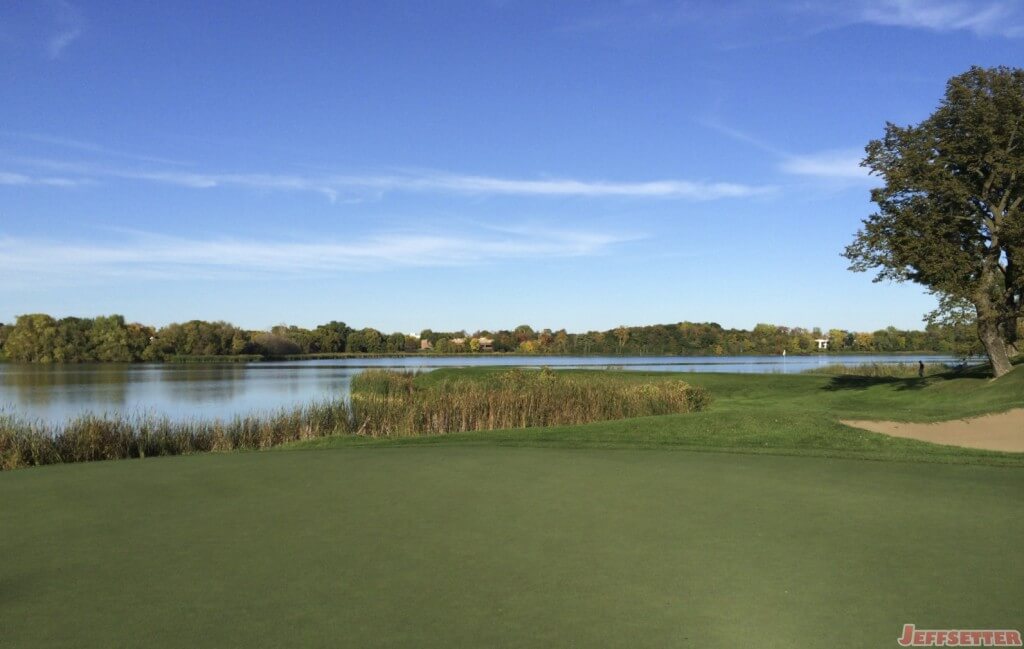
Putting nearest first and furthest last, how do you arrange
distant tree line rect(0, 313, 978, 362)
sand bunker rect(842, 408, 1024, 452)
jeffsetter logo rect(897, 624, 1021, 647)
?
jeffsetter logo rect(897, 624, 1021, 647) < sand bunker rect(842, 408, 1024, 452) < distant tree line rect(0, 313, 978, 362)

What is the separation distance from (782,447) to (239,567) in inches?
334

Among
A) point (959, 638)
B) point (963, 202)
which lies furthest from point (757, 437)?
point (963, 202)

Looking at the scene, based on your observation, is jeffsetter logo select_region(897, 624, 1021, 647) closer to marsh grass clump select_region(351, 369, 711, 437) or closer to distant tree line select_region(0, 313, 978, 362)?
marsh grass clump select_region(351, 369, 711, 437)

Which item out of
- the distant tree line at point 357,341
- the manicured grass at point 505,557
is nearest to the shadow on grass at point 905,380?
the manicured grass at point 505,557

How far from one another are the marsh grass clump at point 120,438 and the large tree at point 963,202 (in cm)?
1812

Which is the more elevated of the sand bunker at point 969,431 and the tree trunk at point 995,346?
the tree trunk at point 995,346

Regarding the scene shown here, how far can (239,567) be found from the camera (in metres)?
4.93

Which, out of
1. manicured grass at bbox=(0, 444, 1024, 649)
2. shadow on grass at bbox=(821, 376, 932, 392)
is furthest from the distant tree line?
manicured grass at bbox=(0, 444, 1024, 649)

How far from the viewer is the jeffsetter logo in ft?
12.0

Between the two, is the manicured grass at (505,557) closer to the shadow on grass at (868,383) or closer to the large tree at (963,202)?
the large tree at (963,202)

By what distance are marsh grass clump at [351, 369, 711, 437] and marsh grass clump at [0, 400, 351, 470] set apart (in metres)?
1.49

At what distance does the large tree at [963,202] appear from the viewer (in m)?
23.3

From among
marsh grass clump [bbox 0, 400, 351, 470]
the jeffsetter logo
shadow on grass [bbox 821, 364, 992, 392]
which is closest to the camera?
the jeffsetter logo

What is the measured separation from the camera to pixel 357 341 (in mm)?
131500
